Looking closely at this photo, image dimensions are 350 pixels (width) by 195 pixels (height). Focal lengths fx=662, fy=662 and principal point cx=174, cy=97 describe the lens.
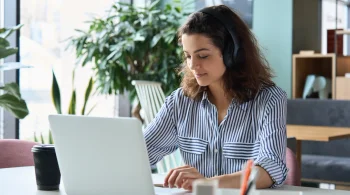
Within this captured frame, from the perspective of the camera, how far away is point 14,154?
2582 mm

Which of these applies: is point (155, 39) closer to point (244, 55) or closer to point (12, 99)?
point (12, 99)

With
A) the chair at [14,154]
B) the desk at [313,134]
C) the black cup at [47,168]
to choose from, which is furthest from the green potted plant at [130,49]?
the black cup at [47,168]

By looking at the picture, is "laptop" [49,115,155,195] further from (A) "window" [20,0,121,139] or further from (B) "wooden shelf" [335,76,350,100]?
(B) "wooden shelf" [335,76,350,100]

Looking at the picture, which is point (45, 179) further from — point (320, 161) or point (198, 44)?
point (320, 161)

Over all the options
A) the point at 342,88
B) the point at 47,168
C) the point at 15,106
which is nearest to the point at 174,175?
the point at 47,168

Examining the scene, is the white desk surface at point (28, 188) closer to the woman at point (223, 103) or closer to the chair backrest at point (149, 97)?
the woman at point (223, 103)

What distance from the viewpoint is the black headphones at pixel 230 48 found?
6.91 ft

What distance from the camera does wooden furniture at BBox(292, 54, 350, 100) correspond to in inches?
217

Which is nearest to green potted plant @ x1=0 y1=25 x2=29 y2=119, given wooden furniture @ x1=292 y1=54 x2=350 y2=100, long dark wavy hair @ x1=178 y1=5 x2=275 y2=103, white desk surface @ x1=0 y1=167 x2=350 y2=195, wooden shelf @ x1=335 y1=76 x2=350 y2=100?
white desk surface @ x1=0 y1=167 x2=350 y2=195

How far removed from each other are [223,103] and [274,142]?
292mm

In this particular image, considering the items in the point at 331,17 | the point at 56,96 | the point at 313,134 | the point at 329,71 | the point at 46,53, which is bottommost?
the point at 313,134

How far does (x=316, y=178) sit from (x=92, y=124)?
11.1 feet

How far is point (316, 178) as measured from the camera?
4.69 m

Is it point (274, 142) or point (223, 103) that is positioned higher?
point (223, 103)
